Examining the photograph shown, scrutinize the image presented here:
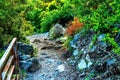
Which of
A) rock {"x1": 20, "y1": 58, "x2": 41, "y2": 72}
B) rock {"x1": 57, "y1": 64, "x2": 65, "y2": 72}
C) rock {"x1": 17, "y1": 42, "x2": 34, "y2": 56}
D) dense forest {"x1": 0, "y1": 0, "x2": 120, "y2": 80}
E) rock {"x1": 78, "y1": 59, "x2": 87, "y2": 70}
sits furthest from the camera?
rock {"x1": 17, "y1": 42, "x2": 34, "y2": 56}

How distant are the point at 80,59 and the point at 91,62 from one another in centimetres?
114

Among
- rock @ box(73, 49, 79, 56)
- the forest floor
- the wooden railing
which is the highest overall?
the wooden railing

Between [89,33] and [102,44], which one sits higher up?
[102,44]

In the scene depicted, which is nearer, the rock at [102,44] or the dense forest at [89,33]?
the dense forest at [89,33]

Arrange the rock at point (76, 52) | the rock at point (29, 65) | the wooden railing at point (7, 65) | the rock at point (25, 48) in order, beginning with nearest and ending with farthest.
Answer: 1. the wooden railing at point (7, 65)
2. the rock at point (29, 65)
3. the rock at point (76, 52)
4. the rock at point (25, 48)

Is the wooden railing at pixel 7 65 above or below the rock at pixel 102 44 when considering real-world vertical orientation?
above

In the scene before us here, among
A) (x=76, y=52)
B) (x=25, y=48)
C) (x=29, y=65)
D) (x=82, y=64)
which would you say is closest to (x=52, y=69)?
(x=29, y=65)

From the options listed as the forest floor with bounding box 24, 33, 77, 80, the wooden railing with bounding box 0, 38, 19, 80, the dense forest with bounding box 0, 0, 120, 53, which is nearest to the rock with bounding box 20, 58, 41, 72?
the forest floor with bounding box 24, 33, 77, 80

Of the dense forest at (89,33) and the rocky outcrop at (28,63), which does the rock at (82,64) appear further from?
the rocky outcrop at (28,63)

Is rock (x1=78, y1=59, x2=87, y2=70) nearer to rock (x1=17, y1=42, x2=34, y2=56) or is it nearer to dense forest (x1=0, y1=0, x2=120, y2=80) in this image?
dense forest (x1=0, y1=0, x2=120, y2=80)

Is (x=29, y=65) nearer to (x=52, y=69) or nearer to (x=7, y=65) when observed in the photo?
(x=52, y=69)

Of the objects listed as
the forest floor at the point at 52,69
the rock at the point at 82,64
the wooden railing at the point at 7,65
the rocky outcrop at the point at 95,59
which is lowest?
the forest floor at the point at 52,69

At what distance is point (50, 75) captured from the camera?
28.8ft

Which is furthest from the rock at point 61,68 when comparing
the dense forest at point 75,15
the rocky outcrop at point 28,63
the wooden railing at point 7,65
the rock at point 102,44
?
the wooden railing at point 7,65
